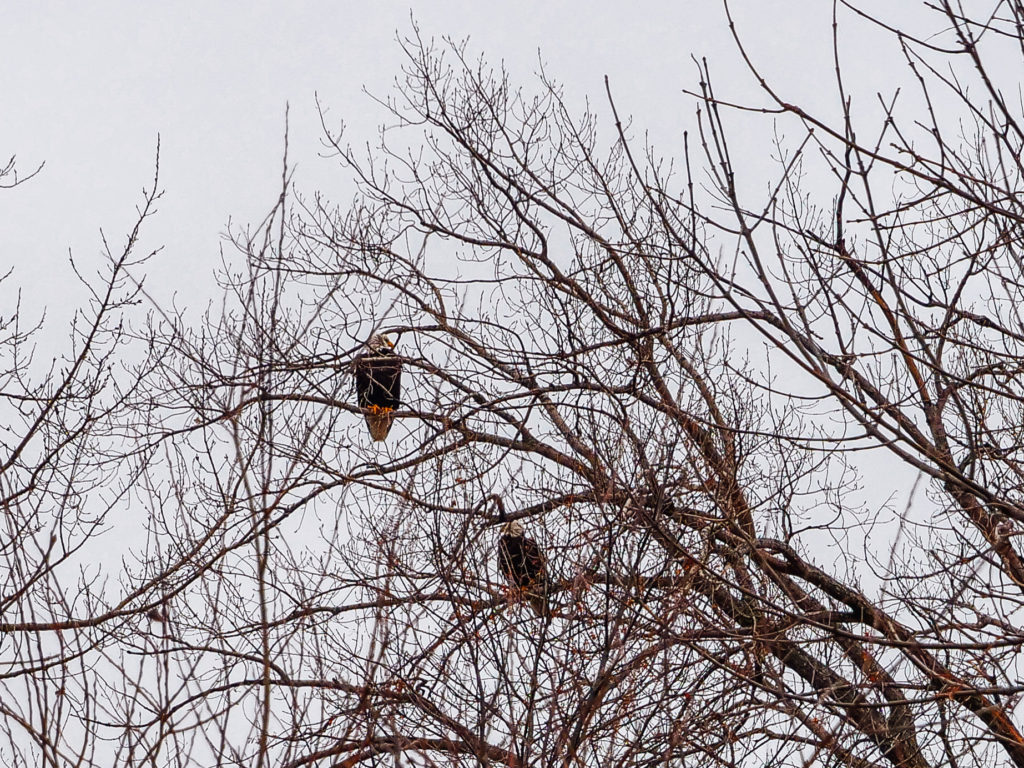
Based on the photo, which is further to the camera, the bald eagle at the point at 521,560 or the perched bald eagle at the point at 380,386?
the perched bald eagle at the point at 380,386

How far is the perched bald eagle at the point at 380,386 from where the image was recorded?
286 inches

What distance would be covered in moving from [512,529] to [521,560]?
0.71ft

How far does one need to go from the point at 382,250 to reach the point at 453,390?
1.45m

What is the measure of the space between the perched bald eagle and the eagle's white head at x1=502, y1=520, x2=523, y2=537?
2.27 m

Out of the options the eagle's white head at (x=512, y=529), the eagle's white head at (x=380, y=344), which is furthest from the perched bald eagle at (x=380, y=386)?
the eagle's white head at (x=512, y=529)

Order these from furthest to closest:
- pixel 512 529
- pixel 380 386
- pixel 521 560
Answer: pixel 380 386
pixel 521 560
pixel 512 529

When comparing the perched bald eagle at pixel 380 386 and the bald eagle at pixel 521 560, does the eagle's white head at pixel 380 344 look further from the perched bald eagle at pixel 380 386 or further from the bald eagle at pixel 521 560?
the bald eagle at pixel 521 560

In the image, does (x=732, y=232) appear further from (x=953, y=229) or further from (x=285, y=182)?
(x=953, y=229)

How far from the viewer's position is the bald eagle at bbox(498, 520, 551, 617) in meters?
4.71

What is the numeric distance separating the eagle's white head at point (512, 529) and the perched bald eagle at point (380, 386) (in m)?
2.27

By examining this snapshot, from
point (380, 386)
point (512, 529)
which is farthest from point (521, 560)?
point (380, 386)

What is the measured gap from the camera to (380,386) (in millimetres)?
7324

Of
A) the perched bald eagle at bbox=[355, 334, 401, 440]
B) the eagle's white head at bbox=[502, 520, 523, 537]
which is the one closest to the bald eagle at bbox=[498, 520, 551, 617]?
the eagle's white head at bbox=[502, 520, 523, 537]

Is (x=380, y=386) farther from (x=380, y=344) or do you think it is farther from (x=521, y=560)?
(x=521, y=560)
